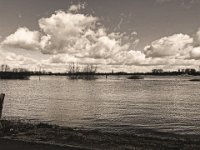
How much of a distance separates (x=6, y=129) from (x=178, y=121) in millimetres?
17873

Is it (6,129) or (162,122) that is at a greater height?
(6,129)

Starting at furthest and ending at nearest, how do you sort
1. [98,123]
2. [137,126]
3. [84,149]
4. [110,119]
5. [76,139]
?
1. [110,119]
2. [98,123]
3. [137,126]
4. [76,139]
5. [84,149]

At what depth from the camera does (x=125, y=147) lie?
12.1 metres

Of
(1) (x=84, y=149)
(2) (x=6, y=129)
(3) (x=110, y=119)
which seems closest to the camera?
(1) (x=84, y=149)

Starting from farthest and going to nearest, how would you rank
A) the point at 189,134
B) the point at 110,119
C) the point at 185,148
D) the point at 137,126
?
the point at 110,119 < the point at 137,126 < the point at 189,134 < the point at 185,148

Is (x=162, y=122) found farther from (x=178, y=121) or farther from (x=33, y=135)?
(x=33, y=135)

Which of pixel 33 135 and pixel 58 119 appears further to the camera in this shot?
pixel 58 119

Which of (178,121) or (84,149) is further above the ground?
(84,149)

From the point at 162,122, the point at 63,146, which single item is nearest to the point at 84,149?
the point at 63,146

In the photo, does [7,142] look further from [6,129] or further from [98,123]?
[98,123]

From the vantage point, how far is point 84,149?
34.8 feet

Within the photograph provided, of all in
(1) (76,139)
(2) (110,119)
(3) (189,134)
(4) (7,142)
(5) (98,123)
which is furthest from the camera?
(2) (110,119)

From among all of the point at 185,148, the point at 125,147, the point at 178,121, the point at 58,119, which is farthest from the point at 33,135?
the point at 178,121

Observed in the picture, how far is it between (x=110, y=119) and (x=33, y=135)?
1544 centimetres
